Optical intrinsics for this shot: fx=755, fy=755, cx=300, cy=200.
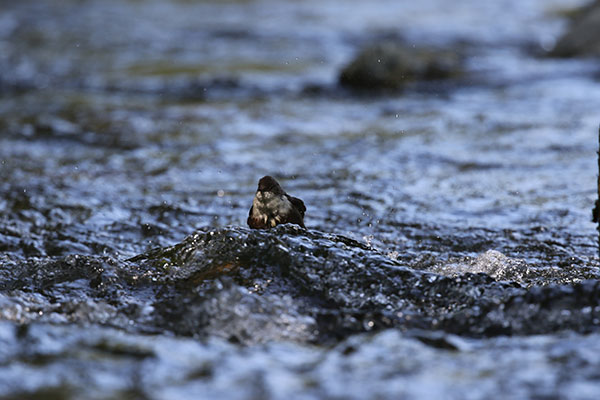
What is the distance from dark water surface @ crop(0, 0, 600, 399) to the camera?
264cm

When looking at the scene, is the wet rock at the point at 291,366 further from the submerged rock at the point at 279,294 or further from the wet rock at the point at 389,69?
the wet rock at the point at 389,69

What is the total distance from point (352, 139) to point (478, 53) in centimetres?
578

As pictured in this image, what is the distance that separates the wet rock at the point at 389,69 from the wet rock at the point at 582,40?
7.02ft

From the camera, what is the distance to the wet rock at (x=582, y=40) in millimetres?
11828

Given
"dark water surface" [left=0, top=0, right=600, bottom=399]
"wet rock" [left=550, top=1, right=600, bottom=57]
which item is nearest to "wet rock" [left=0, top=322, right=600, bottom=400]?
"dark water surface" [left=0, top=0, right=600, bottom=399]

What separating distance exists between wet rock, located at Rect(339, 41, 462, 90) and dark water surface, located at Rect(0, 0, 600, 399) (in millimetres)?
367

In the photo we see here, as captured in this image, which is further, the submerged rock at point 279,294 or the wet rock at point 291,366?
the submerged rock at point 279,294

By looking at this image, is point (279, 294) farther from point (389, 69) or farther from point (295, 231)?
point (389, 69)

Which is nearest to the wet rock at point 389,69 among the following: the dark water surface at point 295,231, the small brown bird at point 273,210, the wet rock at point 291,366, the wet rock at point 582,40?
the dark water surface at point 295,231

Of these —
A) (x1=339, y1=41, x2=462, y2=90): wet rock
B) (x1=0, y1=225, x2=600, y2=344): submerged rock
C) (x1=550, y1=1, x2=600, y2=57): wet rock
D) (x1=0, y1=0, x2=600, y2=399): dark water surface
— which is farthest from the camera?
(x1=550, y1=1, x2=600, y2=57): wet rock

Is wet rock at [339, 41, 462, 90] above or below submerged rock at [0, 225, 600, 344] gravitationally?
above

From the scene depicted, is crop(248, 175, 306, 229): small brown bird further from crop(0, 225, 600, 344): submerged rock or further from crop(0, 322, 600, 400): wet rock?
crop(0, 322, 600, 400): wet rock

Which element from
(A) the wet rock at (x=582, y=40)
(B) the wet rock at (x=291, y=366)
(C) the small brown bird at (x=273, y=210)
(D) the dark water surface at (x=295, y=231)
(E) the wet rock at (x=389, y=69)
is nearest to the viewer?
(B) the wet rock at (x=291, y=366)

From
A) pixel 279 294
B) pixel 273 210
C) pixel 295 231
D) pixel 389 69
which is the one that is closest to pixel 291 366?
pixel 279 294
